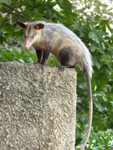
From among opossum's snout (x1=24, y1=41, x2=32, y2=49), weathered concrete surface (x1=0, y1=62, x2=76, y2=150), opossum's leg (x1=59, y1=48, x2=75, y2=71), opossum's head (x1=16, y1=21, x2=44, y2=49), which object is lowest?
weathered concrete surface (x1=0, y1=62, x2=76, y2=150)

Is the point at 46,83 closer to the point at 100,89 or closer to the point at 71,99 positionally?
the point at 71,99

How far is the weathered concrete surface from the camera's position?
2.03 metres

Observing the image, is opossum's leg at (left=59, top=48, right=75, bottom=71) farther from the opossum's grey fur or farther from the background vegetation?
the background vegetation

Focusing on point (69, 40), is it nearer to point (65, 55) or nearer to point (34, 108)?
point (65, 55)

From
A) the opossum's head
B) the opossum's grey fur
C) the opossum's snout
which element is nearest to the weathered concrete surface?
the opossum's snout

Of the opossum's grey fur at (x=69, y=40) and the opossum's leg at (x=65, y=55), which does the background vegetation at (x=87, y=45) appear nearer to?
the opossum's grey fur at (x=69, y=40)

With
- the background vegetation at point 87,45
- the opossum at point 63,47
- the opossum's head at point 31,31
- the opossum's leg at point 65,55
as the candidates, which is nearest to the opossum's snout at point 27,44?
the opossum's head at point 31,31

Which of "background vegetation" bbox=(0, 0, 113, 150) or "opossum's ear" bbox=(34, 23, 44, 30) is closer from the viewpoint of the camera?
"opossum's ear" bbox=(34, 23, 44, 30)

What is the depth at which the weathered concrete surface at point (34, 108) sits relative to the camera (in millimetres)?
2031

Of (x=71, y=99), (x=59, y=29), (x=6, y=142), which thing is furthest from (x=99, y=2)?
(x=6, y=142)

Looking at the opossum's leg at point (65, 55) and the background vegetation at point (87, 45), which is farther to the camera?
the background vegetation at point (87, 45)

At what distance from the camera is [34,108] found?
2094mm

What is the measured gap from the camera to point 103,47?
389 cm

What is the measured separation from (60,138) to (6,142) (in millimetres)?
445
